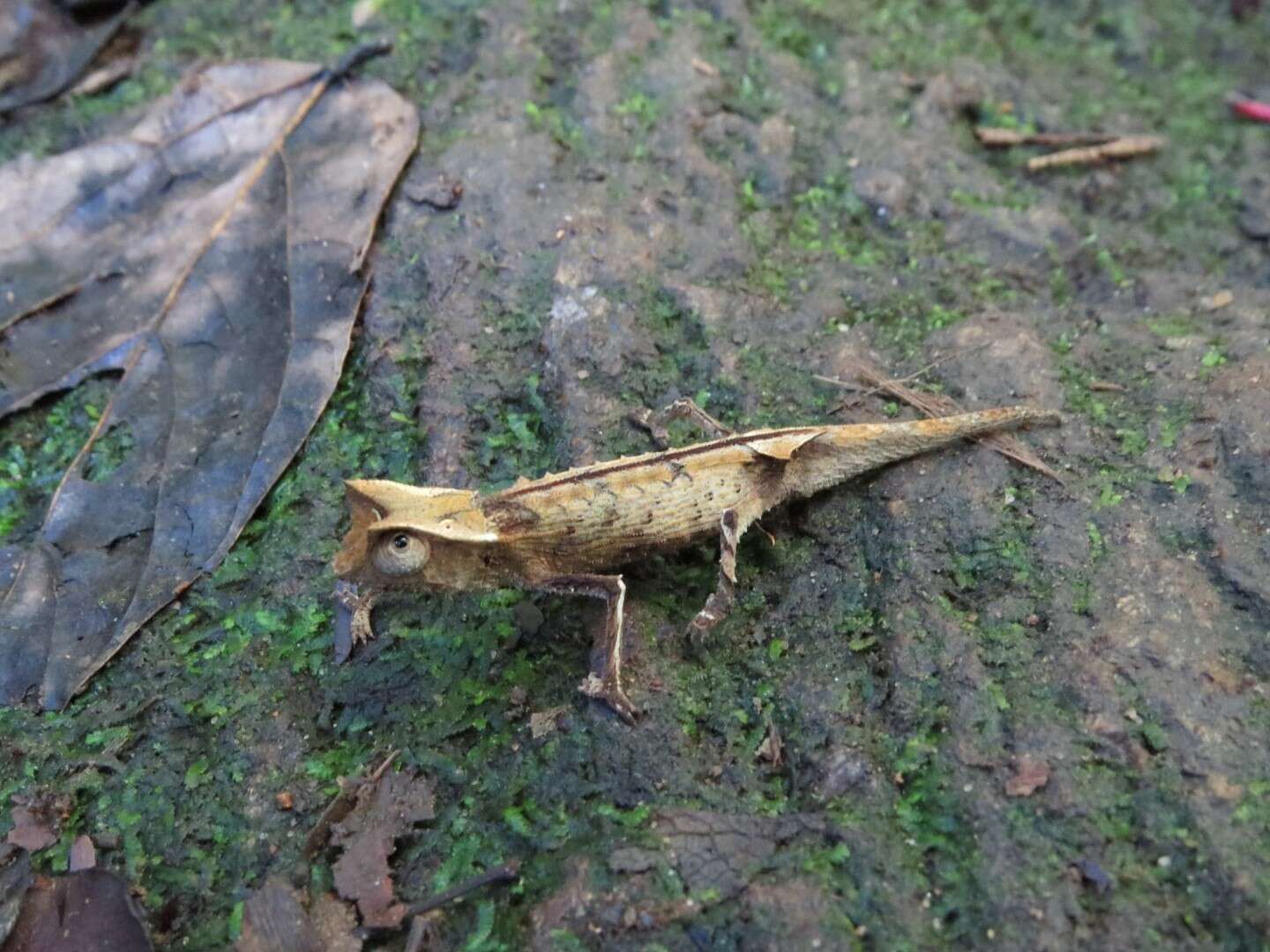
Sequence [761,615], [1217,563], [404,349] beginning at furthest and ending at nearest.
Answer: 1. [404,349]
2. [761,615]
3. [1217,563]

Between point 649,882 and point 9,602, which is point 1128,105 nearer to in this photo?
point 649,882

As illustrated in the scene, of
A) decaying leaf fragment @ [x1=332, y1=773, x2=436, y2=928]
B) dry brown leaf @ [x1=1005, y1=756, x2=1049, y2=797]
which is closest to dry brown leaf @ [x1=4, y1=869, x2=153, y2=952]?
decaying leaf fragment @ [x1=332, y1=773, x2=436, y2=928]

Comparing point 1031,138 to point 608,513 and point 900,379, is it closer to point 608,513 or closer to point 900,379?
point 900,379

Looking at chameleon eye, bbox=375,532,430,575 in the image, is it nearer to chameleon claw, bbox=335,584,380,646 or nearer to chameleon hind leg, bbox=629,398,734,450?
chameleon claw, bbox=335,584,380,646

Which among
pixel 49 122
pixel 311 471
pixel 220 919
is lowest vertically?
pixel 220 919

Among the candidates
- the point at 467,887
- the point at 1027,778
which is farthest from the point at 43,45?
the point at 1027,778

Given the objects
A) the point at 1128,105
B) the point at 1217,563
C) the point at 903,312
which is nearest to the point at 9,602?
the point at 903,312

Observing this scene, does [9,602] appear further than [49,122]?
No

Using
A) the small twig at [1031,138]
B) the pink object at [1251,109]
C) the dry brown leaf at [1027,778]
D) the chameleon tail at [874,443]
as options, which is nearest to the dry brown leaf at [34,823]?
the chameleon tail at [874,443]

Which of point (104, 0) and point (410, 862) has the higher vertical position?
point (104, 0)
